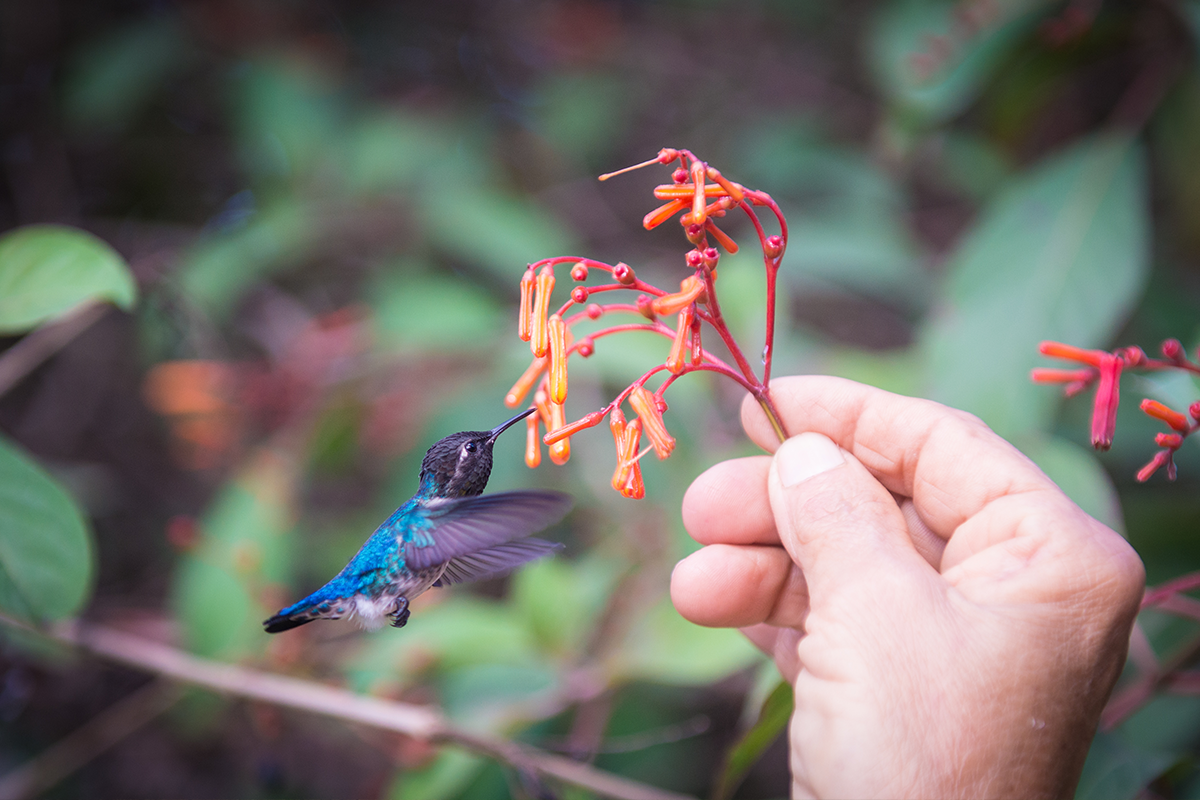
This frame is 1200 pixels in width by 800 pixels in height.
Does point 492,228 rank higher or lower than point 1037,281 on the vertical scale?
lower

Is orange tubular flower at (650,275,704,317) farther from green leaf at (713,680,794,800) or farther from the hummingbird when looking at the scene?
green leaf at (713,680,794,800)

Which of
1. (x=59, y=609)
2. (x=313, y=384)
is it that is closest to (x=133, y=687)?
(x=313, y=384)

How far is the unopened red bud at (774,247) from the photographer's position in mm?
875

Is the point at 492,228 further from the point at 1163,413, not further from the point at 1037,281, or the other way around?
the point at 1163,413

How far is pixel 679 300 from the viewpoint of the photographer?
2.72 ft

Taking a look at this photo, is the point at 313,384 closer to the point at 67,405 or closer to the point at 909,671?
the point at 67,405

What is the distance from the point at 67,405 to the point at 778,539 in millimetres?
3343

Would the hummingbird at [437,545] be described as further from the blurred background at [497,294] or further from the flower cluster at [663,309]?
the blurred background at [497,294]

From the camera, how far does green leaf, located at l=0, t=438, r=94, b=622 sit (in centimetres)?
124

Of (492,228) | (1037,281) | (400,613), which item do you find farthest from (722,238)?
(492,228)

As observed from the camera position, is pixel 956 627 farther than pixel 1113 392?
No

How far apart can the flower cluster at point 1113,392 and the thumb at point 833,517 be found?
274 mm

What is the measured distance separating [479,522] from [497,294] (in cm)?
250

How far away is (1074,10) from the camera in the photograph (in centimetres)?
227
